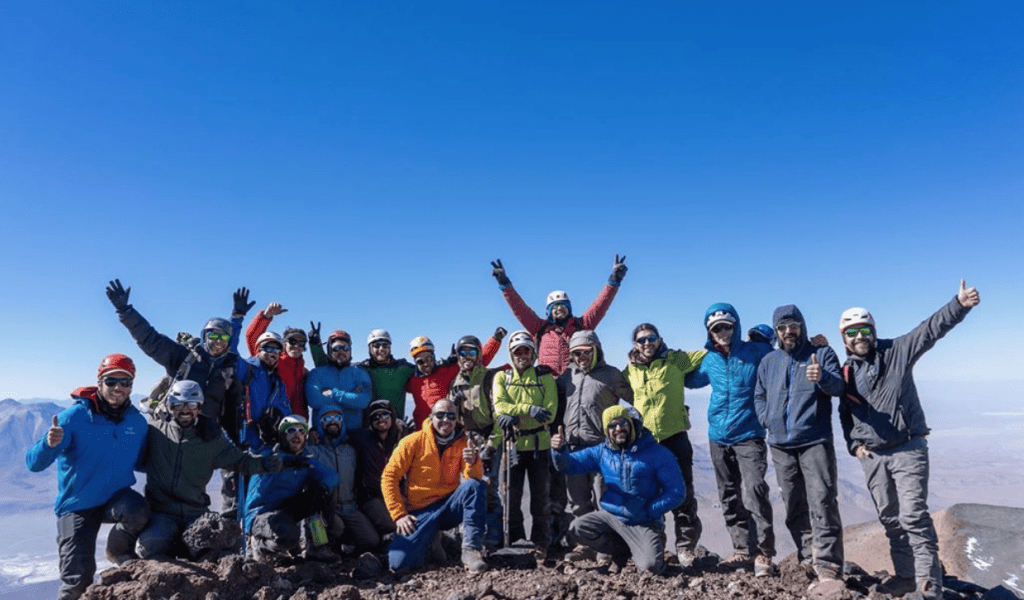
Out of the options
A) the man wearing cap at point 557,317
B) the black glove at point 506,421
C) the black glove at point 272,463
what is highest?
the man wearing cap at point 557,317

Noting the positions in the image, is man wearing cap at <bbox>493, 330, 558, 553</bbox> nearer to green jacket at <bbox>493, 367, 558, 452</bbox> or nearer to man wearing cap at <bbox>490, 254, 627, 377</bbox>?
green jacket at <bbox>493, 367, 558, 452</bbox>

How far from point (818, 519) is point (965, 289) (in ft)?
11.6

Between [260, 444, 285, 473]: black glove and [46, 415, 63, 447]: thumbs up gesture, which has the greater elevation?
[46, 415, 63, 447]: thumbs up gesture

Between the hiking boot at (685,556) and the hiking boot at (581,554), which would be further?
the hiking boot at (685,556)

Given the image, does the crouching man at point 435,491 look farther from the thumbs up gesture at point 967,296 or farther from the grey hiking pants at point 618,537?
the thumbs up gesture at point 967,296

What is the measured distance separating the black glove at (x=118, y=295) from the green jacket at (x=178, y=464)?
2.41m

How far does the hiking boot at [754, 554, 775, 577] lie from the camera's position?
8.30m

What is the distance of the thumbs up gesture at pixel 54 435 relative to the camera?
A: 7.70 meters

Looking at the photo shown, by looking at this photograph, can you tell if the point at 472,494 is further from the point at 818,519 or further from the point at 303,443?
the point at 818,519

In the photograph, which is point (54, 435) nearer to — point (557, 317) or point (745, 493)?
point (557, 317)

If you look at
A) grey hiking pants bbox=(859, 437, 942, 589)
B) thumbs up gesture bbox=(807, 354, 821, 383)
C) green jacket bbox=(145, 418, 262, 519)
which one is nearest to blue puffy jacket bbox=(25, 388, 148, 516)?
green jacket bbox=(145, 418, 262, 519)

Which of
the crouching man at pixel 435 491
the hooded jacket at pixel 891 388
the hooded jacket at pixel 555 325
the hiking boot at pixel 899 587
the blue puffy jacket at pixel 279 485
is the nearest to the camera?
the hooded jacket at pixel 891 388

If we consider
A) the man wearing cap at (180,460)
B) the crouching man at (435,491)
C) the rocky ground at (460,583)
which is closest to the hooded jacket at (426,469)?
the crouching man at (435,491)

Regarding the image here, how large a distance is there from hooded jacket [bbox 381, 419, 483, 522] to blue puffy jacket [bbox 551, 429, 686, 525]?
5.49 feet
